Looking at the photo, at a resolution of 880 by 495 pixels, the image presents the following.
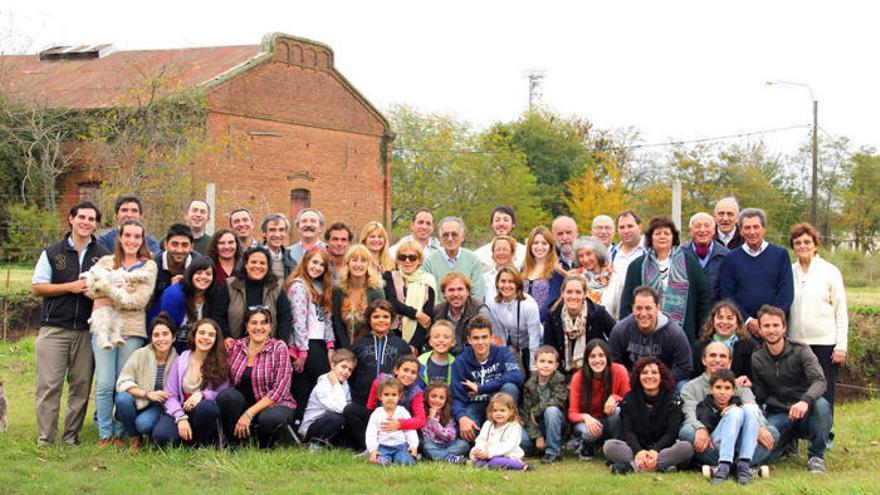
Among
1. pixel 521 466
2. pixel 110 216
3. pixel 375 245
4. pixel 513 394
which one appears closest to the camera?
pixel 521 466

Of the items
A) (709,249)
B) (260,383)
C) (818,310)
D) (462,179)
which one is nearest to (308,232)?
(260,383)

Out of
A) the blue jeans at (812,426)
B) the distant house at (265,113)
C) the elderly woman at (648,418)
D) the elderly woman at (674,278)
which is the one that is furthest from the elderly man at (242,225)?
the distant house at (265,113)

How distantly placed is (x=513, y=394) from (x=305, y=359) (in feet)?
5.71

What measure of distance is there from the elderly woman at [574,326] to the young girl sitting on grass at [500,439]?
76cm

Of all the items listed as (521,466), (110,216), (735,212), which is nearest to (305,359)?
(521,466)

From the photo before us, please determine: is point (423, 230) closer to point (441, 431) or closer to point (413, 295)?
point (413, 295)

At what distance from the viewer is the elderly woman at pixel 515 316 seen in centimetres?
767

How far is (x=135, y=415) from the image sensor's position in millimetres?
7266

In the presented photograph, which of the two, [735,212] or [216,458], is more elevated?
[735,212]

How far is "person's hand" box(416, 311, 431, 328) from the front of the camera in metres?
7.79

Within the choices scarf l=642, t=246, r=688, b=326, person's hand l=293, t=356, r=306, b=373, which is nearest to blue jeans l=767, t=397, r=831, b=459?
scarf l=642, t=246, r=688, b=326

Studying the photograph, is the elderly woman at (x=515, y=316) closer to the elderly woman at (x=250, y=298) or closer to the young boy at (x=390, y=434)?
the young boy at (x=390, y=434)

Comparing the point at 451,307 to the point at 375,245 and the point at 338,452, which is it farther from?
the point at 338,452

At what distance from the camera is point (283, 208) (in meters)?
32.3
